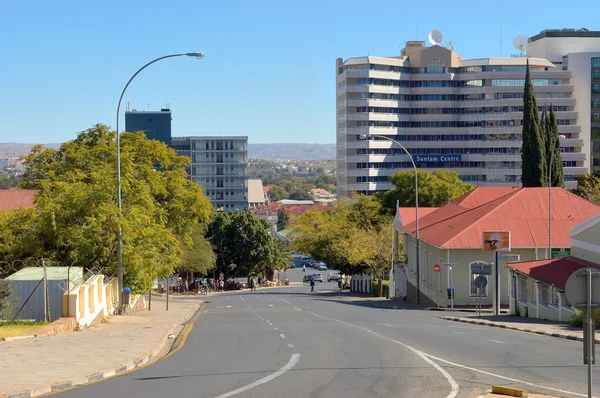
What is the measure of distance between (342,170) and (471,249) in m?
104

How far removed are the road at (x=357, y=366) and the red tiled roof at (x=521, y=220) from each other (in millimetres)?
20129

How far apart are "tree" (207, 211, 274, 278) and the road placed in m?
70.4

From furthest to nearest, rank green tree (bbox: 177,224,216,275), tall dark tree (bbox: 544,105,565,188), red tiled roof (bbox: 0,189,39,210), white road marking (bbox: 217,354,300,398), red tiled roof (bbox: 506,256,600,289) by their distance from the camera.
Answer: tall dark tree (bbox: 544,105,565,188)
green tree (bbox: 177,224,216,275)
red tiled roof (bbox: 0,189,39,210)
red tiled roof (bbox: 506,256,600,289)
white road marking (bbox: 217,354,300,398)

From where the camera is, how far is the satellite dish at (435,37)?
14725 cm

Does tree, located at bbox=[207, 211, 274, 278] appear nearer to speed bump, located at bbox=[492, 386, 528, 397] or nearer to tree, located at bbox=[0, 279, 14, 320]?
tree, located at bbox=[0, 279, 14, 320]

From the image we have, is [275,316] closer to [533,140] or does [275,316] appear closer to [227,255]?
[533,140]

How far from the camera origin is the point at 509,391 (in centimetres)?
1416

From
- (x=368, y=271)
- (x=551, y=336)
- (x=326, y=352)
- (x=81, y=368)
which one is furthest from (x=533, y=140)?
(x=81, y=368)

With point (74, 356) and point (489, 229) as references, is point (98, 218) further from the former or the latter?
point (489, 229)

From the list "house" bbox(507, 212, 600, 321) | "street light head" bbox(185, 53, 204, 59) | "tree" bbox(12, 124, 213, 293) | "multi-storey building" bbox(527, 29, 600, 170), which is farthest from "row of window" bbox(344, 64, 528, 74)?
"street light head" bbox(185, 53, 204, 59)

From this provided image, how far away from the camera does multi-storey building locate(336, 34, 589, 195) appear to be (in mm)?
144875

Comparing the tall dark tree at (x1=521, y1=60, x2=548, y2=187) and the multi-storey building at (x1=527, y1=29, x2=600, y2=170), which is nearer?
the tall dark tree at (x1=521, y1=60, x2=548, y2=187)

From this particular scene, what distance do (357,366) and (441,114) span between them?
447 feet

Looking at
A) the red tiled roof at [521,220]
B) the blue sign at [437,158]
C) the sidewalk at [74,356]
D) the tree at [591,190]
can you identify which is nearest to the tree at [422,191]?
the tree at [591,190]
